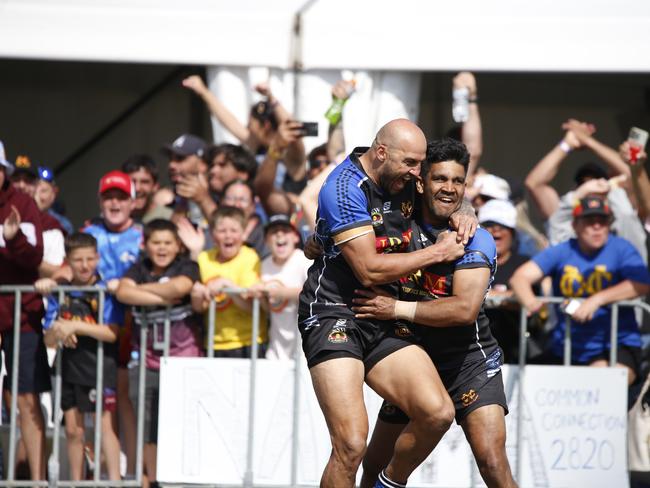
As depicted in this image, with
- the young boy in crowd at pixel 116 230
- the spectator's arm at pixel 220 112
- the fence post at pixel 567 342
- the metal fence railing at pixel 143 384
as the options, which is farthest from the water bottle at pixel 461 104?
the young boy in crowd at pixel 116 230

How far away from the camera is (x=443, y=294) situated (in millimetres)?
5781

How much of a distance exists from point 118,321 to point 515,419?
2.57 meters

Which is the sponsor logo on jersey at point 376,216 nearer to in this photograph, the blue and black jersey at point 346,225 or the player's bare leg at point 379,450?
the blue and black jersey at point 346,225

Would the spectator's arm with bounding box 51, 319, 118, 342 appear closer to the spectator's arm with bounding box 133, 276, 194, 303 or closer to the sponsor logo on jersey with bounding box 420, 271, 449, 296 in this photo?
the spectator's arm with bounding box 133, 276, 194, 303

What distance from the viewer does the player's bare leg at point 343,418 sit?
5512 mm

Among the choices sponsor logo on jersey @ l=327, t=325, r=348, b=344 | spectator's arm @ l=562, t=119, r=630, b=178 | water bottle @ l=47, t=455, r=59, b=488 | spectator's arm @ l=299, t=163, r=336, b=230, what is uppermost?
spectator's arm @ l=562, t=119, r=630, b=178

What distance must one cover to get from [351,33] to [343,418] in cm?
373

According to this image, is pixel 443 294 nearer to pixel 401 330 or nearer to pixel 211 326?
pixel 401 330

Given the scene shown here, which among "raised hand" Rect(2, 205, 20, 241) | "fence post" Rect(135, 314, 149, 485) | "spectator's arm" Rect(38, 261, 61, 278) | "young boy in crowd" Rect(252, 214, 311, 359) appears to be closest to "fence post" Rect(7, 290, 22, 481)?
"raised hand" Rect(2, 205, 20, 241)

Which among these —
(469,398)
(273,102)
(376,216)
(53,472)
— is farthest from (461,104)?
(53,472)

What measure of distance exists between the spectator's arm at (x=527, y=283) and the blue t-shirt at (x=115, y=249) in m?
2.47

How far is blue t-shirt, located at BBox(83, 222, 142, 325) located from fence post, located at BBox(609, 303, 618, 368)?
307 centimetres

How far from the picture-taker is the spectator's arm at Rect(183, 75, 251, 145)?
8.79m

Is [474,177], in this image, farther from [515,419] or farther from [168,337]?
[168,337]
